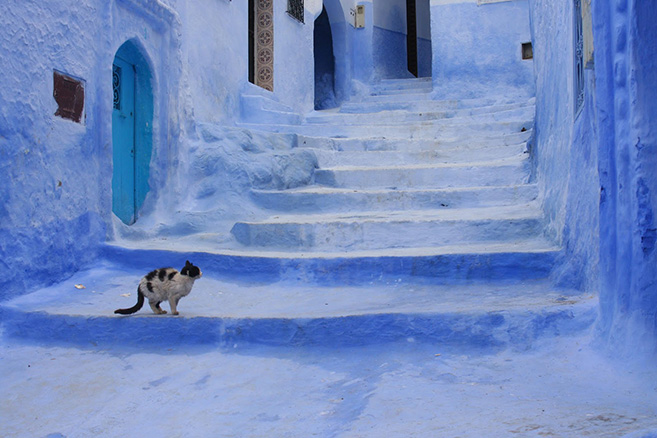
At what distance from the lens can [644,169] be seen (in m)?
2.45

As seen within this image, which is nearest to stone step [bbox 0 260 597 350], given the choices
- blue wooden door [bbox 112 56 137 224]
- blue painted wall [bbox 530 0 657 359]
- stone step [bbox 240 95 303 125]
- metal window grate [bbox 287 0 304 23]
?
blue painted wall [bbox 530 0 657 359]

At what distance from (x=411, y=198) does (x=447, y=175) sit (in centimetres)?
→ 69

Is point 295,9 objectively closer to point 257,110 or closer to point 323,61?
point 257,110

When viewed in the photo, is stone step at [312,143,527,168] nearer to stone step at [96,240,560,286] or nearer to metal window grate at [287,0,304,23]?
stone step at [96,240,560,286]

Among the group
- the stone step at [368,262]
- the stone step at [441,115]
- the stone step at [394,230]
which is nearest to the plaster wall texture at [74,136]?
the stone step at [368,262]

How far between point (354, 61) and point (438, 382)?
11.8m

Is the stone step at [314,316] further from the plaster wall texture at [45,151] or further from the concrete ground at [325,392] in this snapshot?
the plaster wall texture at [45,151]

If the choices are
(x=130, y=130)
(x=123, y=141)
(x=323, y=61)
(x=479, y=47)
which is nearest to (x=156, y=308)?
(x=123, y=141)

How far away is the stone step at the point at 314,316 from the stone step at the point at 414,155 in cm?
311

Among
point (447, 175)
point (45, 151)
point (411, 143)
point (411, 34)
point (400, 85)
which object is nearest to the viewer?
point (45, 151)

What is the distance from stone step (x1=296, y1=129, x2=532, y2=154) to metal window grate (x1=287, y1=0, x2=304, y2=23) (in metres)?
3.70

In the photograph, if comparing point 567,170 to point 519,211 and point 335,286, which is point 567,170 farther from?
point 335,286

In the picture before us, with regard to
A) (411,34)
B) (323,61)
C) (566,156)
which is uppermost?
(411,34)

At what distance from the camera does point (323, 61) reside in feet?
52.6
